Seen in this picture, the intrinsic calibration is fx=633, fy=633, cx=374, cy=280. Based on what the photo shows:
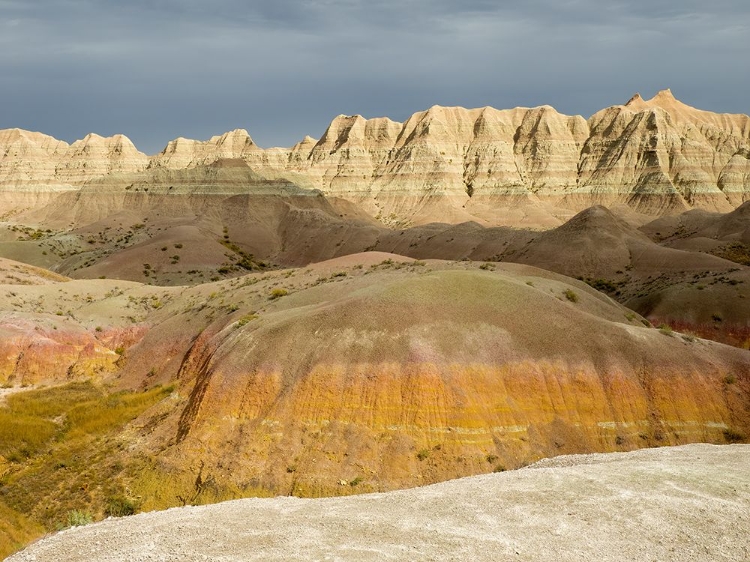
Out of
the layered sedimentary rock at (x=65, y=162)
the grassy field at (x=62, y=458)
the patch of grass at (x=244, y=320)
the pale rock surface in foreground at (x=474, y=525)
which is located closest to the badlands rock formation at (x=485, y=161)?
the layered sedimentary rock at (x=65, y=162)

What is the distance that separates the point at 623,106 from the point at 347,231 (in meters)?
109

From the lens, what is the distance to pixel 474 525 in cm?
1413

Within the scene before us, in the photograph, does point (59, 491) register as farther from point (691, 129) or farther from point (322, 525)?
point (691, 129)

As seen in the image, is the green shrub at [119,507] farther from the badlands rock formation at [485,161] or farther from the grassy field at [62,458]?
the badlands rock formation at [485,161]

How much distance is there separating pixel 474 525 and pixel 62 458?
944 inches

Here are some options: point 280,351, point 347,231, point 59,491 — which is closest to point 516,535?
point 280,351

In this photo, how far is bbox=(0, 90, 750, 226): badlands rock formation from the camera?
155 meters

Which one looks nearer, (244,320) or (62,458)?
(62,458)

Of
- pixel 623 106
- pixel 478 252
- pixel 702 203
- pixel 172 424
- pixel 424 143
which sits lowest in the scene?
pixel 172 424

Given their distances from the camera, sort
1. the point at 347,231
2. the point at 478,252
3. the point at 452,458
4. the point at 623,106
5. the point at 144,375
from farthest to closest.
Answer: the point at 623,106 < the point at 347,231 < the point at 478,252 < the point at 144,375 < the point at 452,458

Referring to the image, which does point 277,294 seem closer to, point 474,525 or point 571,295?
point 571,295

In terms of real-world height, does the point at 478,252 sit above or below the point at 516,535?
above

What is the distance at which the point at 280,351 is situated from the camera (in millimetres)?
30750

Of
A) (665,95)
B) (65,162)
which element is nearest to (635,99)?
(665,95)
